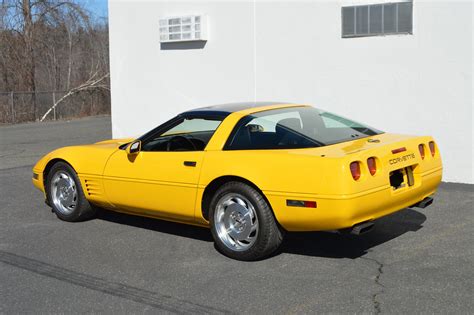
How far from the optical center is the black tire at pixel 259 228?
509cm

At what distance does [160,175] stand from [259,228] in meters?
1.21

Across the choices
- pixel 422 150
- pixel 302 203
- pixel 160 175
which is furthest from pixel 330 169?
pixel 160 175

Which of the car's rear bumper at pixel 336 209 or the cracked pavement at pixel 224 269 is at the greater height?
the car's rear bumper at pixel 336 209

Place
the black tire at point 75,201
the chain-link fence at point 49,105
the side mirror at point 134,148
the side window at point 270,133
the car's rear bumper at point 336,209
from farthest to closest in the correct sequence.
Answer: the chain-link fence at point 49,105 < the black tire at point 75,201 < the side mirror at point 134,148 < the side window at point 270,133 < the car's rear bumper at point 336,209

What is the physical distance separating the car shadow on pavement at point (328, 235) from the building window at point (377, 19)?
10.1ft

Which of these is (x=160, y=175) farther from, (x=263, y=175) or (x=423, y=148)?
(x=423, y=148)

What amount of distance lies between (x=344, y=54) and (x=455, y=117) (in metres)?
1.90

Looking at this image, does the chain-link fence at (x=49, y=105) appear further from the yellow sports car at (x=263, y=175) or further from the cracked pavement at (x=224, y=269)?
the yellow sports car at (x=263, y=175)

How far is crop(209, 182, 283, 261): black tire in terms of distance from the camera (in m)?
5.09

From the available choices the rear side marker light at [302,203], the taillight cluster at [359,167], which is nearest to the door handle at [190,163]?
the rear side marker light at [302,203]

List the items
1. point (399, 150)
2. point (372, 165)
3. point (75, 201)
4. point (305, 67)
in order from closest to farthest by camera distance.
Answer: point (372, 165)
point (399, 150)
point (75, 201)
point (305, 67)

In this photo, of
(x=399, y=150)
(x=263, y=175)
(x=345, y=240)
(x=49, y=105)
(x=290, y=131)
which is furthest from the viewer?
(x=49, y=105)

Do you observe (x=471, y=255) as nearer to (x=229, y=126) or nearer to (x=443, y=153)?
(x=229, y=126)

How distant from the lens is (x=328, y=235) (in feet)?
19.8
